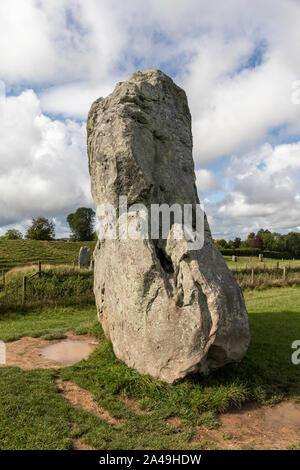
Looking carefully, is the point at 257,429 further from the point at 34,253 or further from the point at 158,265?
the point at 34,253

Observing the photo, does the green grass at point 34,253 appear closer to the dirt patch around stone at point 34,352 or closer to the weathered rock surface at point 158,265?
the dirt patch around stone at point 34,352

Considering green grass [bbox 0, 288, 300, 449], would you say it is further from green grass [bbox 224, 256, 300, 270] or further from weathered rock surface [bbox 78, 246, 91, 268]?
green grass [bbox 224, 256, 300, 270]

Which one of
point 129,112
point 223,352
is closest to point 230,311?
point 223,352

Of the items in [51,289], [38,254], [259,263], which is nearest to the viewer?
[51,289]

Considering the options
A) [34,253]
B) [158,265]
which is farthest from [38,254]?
[158,265]

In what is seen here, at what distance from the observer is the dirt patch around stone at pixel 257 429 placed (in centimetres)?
533

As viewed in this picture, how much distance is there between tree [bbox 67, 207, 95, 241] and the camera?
77.4 meters

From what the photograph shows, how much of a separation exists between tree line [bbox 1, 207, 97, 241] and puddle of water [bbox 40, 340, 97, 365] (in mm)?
64091

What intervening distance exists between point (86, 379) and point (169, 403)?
226 cm

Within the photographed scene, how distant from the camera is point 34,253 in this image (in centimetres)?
4578

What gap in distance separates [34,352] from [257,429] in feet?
23.2

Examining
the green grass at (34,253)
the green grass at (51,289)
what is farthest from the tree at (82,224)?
the green grass at (51,289)

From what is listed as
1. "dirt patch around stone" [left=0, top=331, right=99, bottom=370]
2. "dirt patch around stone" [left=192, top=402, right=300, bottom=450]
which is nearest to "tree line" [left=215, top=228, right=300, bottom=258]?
"dirt patch around stone" [left=0, top=331, right=99, bottom=370]

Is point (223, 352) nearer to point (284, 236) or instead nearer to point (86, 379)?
point (86, 379)
